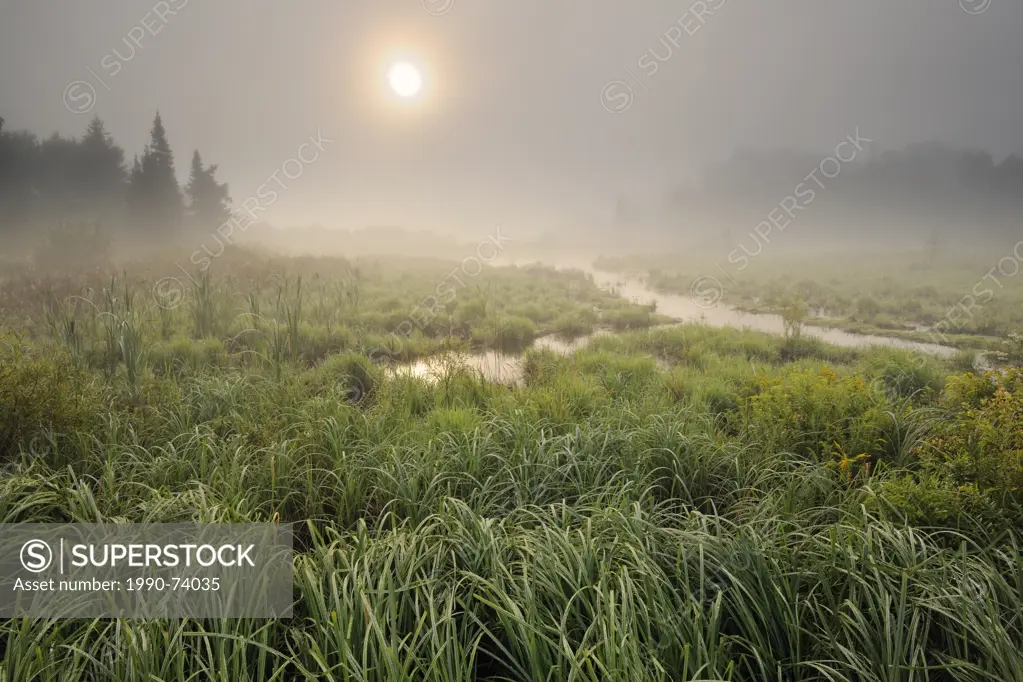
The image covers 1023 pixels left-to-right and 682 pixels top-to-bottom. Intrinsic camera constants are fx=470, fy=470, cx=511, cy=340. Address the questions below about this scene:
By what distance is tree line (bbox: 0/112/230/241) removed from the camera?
11266 mm

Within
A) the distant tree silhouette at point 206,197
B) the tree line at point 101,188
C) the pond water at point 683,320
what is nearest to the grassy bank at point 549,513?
the pond water at point 683,320

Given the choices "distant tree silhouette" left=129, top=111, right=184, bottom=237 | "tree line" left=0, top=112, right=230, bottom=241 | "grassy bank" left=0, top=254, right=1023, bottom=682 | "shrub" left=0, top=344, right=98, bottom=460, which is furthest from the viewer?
"distant tree silhouette" left=129, top=111, right=184, bottom=237

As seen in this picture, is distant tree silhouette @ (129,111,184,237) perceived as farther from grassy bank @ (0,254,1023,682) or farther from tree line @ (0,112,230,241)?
grassy bank @ (0,254,1023,682)

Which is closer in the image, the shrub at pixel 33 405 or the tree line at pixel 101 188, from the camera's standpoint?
the shrub at pixel 33 405

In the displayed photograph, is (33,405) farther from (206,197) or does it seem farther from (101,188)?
(206,197)

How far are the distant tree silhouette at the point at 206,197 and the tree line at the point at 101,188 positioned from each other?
27 mm

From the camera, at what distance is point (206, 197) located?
1702cm

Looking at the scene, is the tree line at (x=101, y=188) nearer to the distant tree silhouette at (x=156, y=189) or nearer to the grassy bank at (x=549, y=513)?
the distant tree silhouette at (x=156, y=189)

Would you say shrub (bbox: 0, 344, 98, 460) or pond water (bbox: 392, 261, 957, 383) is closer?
shrub (bbox: 0, 344, 98, 460)

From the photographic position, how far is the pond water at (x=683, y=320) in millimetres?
6789

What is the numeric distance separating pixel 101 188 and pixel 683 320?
55.5 ft

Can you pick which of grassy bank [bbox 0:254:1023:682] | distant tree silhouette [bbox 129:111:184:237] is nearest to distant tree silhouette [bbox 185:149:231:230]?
distant tree silhouette [bbox 129:111:184:237]

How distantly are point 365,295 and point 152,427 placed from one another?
10310 millimetres

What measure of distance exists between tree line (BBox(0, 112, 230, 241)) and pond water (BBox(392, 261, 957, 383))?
1107 cm
